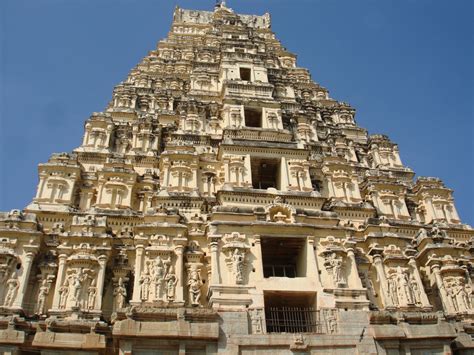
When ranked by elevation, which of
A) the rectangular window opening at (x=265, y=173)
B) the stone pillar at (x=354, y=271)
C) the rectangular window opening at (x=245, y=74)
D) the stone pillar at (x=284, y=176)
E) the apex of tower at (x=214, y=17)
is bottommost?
the stone pillar at (x=354, y=271)

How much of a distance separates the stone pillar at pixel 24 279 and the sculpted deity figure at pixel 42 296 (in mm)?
580

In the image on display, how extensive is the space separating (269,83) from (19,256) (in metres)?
16.8

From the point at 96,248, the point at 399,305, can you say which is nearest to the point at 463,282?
the point at 399,305

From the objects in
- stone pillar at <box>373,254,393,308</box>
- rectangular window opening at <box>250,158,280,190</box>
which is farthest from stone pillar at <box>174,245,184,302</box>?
stone pillar at <box>373,254,393,308</box>

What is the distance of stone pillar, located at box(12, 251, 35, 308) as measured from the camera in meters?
15.8

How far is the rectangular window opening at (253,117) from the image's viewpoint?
2577cm

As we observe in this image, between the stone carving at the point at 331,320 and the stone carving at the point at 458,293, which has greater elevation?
the stone carving at the point at 458,293

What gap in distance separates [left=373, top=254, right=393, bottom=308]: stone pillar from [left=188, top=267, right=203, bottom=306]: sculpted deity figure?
706cm

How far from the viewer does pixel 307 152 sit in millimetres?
22141

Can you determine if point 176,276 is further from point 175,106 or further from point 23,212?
point 175,106

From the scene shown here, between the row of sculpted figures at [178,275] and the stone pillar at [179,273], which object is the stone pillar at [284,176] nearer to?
the row of sculpted figures at [178,275]

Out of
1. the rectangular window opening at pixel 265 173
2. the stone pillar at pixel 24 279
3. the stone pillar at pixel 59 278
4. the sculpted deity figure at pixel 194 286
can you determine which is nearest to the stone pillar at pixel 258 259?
the sculpted deity figure at pixel 194 286

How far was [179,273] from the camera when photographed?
16719 mm

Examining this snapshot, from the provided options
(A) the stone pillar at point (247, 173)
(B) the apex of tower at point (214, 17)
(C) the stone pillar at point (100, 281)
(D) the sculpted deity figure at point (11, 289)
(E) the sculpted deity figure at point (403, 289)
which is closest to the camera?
(D) the sculpted deity figure at point (11, 289)
